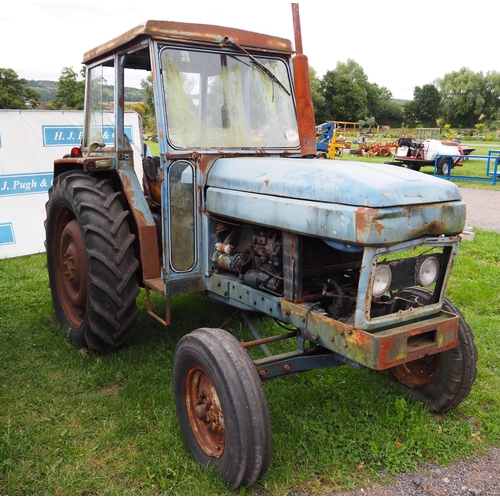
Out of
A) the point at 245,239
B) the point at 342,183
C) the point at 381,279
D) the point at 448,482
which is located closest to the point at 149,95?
the point at 245,239

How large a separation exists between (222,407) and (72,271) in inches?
83.3

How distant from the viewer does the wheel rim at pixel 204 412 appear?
2844mm

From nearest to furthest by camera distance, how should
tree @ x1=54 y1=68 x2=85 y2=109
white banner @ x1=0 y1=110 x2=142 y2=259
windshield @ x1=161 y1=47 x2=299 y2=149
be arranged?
windshield @ x1=161 y1=47 x2=299 y2=149, white banner @ x1=0 y1=110 x2=142 y2=259, tree @ x1=54 y1=68 x2=85 y2=109

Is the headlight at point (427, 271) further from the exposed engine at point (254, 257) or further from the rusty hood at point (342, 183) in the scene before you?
the exposed engine at point (254, 257)

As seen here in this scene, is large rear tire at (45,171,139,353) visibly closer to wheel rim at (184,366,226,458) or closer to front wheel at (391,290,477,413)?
wheel rim at (184,366,226,458)

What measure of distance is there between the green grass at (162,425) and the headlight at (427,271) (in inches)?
36.5

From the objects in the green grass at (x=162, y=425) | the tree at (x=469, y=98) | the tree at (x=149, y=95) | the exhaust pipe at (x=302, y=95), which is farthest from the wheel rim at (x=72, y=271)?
the tree at (x=469, y=98)

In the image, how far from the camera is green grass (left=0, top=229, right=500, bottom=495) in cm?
280

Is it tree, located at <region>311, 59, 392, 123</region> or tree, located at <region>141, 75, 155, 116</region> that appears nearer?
tree, located at <region>141, 75, 155, 116</region>

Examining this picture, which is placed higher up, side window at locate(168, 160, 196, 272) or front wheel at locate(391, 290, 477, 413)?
side window at locate(168, 160, 196, 272)

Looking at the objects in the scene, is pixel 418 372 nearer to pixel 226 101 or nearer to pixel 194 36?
pixel 226 101

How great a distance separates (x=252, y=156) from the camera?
3.66m

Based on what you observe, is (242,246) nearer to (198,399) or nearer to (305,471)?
(198,399)

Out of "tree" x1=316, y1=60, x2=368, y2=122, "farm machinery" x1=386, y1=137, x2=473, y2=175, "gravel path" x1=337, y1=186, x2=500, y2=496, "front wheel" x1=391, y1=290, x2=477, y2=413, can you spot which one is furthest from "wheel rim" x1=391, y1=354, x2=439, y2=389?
"tree" x1=316, y1=60, x2=368, y2=122
